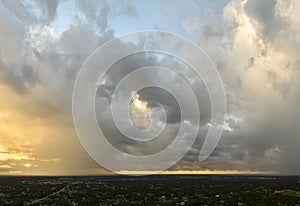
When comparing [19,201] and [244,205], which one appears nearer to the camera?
[244,205]

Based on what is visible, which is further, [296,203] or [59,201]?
[59,201]

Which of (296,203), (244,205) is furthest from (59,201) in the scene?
(296,203)

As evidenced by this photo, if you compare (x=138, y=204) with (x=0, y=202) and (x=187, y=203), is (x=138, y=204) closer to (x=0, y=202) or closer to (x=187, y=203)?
(x=187, y=203)

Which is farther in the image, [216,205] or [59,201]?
[59,201]

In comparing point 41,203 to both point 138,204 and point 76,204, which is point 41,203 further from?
point 138,204

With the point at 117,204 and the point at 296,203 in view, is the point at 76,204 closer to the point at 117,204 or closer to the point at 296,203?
the point at 117,204

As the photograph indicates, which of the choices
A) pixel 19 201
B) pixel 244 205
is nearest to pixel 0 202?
pixel 19 201

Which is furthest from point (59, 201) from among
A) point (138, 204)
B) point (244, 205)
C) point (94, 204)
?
point (244, 205)
